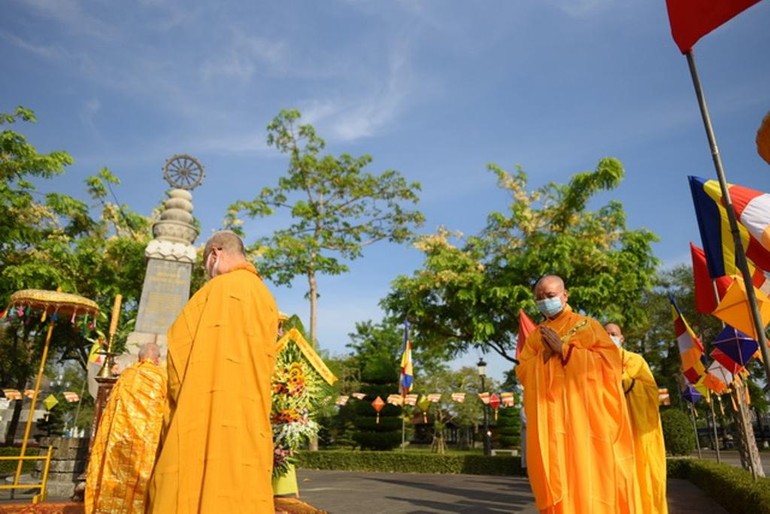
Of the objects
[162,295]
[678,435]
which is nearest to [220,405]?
[162,295]

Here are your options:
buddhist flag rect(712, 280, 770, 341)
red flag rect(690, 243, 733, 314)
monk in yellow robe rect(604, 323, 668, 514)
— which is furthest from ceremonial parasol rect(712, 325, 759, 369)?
monk in yellow robe rect(604, 323, 668, 514)

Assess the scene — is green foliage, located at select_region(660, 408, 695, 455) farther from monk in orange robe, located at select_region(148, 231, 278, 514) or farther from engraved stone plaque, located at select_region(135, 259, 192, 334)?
monk in orange robe, located at select_region(148, 231, 278, 514)

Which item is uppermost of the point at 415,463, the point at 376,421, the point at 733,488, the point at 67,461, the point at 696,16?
the point at 696,16

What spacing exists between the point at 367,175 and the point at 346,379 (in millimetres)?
16688

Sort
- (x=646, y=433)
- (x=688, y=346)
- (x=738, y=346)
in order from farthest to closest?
(x=688, y=346) → (x=738, y=346) → (x=646, y=433)

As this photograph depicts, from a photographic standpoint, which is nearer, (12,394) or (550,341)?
(550,341)

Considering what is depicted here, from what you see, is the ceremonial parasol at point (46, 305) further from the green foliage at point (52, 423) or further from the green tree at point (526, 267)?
the green foliage at point (52, 423)

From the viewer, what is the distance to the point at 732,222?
3.56m

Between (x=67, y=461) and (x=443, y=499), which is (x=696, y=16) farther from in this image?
(x=67, y=461)

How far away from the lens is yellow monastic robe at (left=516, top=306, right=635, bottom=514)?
13.4 ft

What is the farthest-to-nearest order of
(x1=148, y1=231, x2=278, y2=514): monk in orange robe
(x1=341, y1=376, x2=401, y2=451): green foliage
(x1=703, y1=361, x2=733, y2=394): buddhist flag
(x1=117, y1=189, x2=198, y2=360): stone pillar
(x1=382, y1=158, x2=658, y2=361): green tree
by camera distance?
(x1=341, y1=376, x2=401, y2=451): green foliage
(x1=382, y1=158, x2=658, y2=361): green tree
(x1=703, y1=361, x2=733, y2=394): buddhist flag
(x1=117, y1=189, x2=198, y2=360): stone pillar
(x1=148, y1=231, x2=278, y2=514): monk in orange robe

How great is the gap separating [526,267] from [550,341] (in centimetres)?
1462

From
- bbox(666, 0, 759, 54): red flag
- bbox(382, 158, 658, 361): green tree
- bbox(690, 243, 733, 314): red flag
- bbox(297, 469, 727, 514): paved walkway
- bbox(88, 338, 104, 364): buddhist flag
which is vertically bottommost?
bbox(297, 469, 727, 514): paved walkway

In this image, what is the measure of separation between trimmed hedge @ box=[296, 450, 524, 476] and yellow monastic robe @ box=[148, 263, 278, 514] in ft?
53.3
